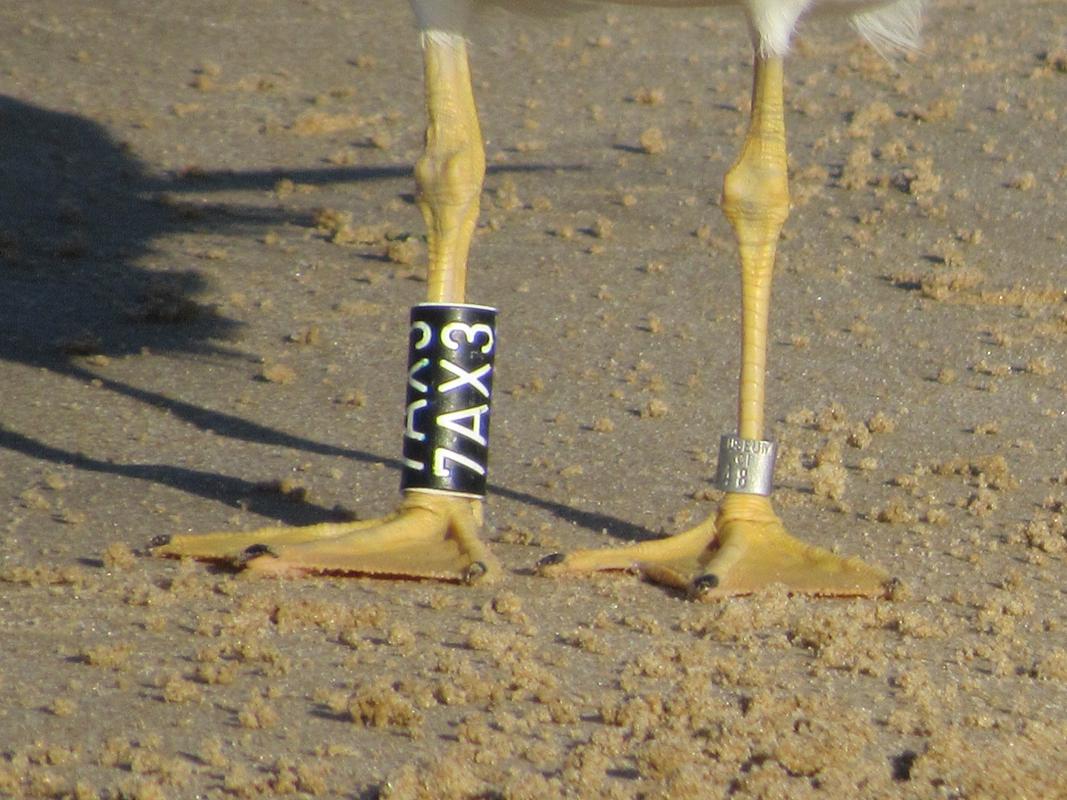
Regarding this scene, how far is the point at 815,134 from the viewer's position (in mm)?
10000

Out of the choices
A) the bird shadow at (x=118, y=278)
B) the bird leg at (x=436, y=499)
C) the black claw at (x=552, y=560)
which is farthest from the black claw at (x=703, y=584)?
the bird shadow at (x=118, y=278)

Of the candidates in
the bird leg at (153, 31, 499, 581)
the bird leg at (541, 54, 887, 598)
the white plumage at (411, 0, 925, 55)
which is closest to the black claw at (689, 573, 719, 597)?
the bird leg at (541, 54, 887, 598)

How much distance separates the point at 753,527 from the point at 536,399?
1852mm

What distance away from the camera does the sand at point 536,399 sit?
12.1 feet

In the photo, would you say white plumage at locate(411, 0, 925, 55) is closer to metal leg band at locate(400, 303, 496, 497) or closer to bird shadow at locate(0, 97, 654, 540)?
metal leg band at locate(400, 303, 496, 497)

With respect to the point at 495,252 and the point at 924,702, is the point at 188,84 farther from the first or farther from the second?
the point at 924,702

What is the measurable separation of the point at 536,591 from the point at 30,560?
138cm

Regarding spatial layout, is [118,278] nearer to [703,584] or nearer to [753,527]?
[753,527]

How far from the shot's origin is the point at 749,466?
198 inches

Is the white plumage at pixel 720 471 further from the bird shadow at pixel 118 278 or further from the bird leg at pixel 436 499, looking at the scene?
the bird shadow at pixel 118 278

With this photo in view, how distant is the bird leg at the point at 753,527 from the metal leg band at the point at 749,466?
0.05ft

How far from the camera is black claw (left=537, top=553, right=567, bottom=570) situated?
4.74 metres

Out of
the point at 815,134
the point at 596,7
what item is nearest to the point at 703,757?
the point at 596,7

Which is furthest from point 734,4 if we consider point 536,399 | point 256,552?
point 256,552
